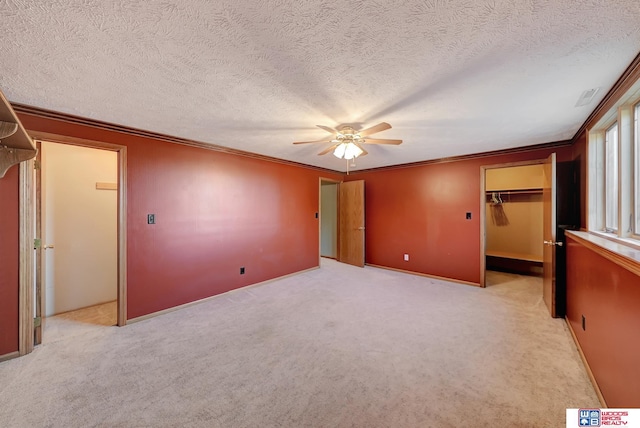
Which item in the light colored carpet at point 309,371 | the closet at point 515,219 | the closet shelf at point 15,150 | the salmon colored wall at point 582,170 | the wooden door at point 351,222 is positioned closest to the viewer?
the light colored carpet at point 309,371

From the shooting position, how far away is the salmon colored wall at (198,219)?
281 centimetres

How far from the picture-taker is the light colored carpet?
1528 millimetres

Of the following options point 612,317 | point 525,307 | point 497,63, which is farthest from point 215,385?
point 525,307

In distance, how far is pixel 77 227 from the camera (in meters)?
3.19

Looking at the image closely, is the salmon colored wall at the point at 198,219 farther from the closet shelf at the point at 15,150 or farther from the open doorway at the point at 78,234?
the open doorway at the point at 78,234

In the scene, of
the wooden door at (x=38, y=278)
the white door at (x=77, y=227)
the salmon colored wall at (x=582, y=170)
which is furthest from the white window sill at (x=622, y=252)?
the white door at (x=77, y=227)

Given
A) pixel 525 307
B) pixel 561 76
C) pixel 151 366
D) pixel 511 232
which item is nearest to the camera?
pixel 561 76

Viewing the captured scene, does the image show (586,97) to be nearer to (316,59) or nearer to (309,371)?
(316,59)

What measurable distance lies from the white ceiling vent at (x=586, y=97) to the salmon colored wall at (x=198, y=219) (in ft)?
12.2

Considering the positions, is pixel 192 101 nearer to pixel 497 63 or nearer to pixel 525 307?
pixel 497 63

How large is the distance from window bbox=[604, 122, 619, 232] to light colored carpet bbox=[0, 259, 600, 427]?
1164 mm

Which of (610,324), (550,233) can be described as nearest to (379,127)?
(610,324)

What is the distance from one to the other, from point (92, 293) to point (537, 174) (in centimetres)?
750

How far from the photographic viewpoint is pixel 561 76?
67.0 inches
